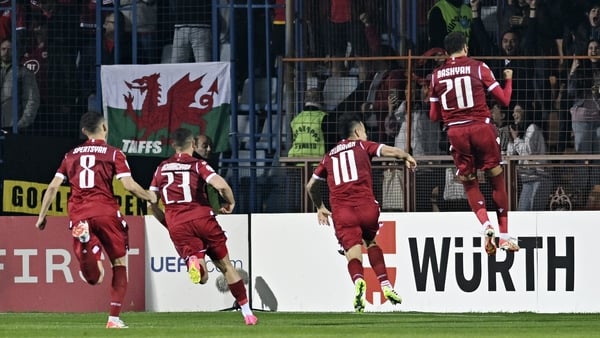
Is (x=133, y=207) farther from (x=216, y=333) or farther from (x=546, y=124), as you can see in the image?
(x=216, y=333)

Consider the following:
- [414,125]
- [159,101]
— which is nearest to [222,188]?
[414,125]

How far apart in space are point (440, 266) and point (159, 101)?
4674mm

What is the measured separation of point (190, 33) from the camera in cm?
2197

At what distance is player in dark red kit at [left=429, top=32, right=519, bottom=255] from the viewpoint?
16.6 meters

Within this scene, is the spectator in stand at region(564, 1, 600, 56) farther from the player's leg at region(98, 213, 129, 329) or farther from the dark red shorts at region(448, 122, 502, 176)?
the player's leg at region(98, 213, 129, 329)

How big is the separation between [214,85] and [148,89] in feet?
3.09

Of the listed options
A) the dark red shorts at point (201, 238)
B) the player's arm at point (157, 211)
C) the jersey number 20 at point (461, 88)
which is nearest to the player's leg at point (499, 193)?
the jersey number 20 at point (461, 88)

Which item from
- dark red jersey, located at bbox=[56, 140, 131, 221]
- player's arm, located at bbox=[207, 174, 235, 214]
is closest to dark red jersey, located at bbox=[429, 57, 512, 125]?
player's arm, located at bbox=[207, 174, 235, 214]

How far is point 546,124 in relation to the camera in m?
19.9

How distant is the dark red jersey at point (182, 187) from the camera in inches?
645

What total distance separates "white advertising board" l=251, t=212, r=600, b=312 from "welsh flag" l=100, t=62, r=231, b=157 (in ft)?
6.90

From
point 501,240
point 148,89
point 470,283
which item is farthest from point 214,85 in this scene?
point 501,240

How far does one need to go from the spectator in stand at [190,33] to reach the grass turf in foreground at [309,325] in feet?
13.5

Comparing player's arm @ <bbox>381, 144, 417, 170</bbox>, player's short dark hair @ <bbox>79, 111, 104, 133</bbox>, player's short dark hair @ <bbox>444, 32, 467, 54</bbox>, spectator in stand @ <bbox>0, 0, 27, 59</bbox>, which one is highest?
spectator in stand @ <bbox>0, 0, 27, 59</bbox>
